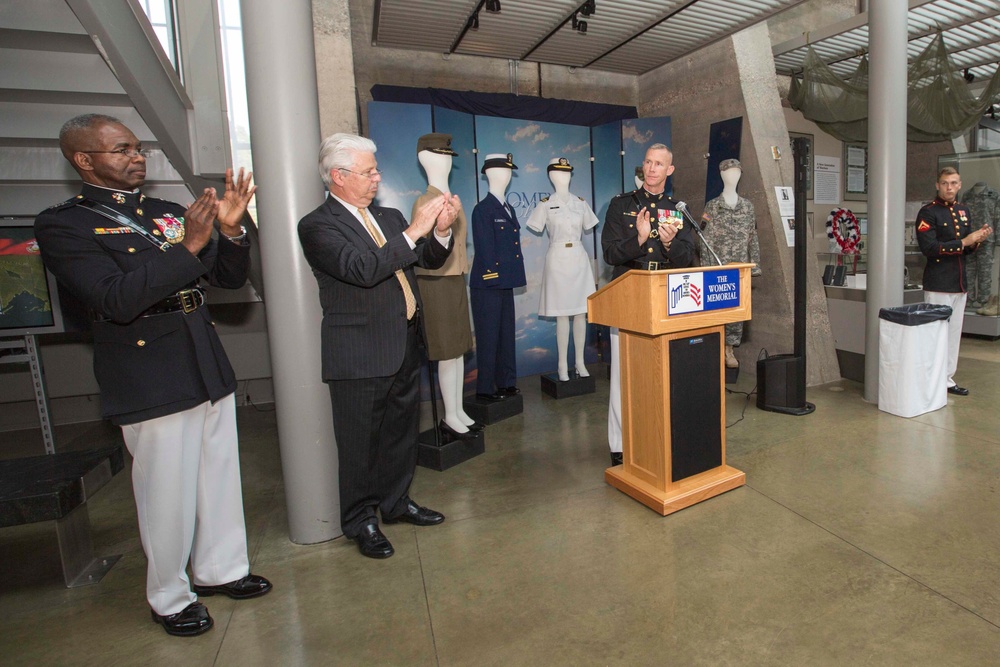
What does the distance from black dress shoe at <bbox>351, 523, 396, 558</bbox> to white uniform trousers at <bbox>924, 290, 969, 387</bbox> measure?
14.2 feet

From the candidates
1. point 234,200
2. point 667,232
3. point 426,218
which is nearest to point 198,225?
point 234,200

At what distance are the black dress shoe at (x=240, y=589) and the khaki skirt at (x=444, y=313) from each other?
5.08 feet

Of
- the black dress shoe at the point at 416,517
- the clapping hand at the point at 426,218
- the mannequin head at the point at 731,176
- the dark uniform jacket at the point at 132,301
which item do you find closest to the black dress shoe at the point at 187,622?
the dark uniform jacket at the point at 132,301

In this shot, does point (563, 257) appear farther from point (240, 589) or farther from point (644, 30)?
point (240, 589)

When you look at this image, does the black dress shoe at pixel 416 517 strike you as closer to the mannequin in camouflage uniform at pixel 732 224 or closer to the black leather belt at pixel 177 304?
the black leather belt at pixel 177 304

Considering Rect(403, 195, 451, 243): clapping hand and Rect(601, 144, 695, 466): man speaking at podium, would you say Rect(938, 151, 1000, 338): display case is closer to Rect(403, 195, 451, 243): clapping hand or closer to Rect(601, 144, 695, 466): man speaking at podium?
Rect(601, 144, 695, 466): man speaking at podium

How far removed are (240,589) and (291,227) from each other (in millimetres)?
1417

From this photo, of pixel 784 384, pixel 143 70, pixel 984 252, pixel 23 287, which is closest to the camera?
pixel 143 70

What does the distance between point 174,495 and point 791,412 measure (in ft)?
12.2

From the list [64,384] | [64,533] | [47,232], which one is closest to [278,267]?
[47,232]

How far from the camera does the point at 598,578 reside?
207 cm

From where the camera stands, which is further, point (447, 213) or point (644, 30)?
point (644, 30)

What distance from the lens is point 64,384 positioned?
4.49 metres

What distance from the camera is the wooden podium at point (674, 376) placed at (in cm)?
245
